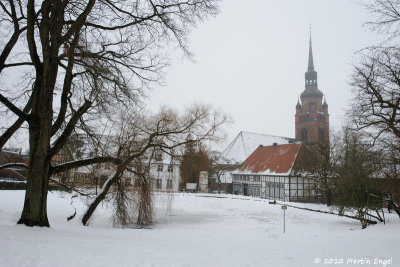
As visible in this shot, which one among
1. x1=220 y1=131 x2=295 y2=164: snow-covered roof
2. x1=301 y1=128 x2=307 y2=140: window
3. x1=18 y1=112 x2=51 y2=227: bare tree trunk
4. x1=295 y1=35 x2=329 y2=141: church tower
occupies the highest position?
x1=295 y1=35 x2=329 y2=141: church tower

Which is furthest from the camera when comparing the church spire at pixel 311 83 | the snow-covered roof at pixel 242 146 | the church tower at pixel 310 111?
the church spire at pixel 311 83

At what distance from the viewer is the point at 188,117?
56.8 feet

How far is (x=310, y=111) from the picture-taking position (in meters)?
66.1

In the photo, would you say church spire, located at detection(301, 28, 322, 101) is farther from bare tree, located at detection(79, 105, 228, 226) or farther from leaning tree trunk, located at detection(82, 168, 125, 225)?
leaning tree trunk, located at detection(82, 168, 125, 225)

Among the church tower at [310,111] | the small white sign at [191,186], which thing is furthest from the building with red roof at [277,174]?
the church tower at [310,111]

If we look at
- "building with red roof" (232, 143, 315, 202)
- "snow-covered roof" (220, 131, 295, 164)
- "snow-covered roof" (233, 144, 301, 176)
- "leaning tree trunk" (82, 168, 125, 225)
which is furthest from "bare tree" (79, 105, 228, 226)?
"snow-covered roof" (220, 131, 295, 164)

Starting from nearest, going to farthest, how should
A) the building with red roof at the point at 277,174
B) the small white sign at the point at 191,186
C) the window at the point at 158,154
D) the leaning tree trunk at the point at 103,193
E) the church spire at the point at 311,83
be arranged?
1. the leaning tree trunk at the point at 103,193
2. the window at the point at 158,154
3. the building with red roof at the point at 277,174
4. the small white sign at the point at 191,186
5. the church spire at the point at 311,83

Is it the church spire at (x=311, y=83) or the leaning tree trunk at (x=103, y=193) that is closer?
the leaning tree trunk at (x=103, y=193)

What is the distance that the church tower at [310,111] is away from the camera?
2569 inches

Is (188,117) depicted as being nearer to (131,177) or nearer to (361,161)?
(131,177)

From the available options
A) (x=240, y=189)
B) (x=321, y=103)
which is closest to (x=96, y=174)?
(x=240, y=189)

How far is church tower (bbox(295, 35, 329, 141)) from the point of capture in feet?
214

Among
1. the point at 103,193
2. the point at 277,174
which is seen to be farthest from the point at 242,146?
the point at 103,193

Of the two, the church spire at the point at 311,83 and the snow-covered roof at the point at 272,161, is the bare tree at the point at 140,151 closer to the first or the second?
the snow-covered roof at the point at 272,161
